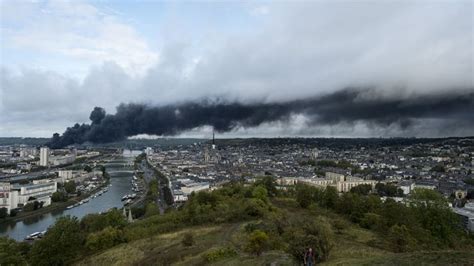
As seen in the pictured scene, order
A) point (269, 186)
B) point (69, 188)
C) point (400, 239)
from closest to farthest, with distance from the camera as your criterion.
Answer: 1. point (400, 239)
2. point (269, 186)
3. point (69, 188)

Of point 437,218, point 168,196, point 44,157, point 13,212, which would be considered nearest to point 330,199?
point 437,218

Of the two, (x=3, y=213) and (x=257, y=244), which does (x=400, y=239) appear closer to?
(x=257, y=244)

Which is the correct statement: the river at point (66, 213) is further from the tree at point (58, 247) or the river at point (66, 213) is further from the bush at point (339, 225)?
the bush at point (339, 225)

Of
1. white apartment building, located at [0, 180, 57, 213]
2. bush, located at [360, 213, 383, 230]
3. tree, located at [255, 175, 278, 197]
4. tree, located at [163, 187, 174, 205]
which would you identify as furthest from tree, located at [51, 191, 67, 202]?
bush, located at [360, 213, 383, 230]

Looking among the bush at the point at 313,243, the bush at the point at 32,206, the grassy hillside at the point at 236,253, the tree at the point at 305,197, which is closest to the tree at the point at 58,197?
the bush at the point at 32,206

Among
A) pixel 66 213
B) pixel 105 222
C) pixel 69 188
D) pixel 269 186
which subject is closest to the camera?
pixel 105 222

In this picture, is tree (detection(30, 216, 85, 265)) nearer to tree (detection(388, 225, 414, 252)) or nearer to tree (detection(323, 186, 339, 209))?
tree (detection(388, 225, 414, 252))
